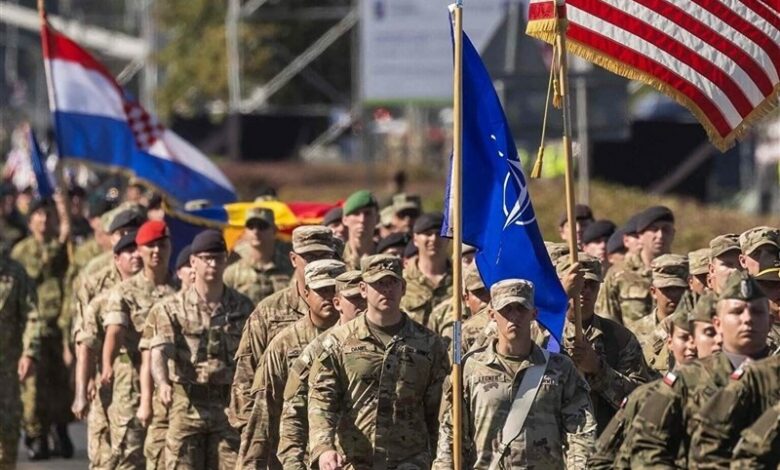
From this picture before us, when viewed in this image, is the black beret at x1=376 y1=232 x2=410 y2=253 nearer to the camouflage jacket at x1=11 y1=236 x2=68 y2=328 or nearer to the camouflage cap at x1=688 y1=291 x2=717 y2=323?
the camouflage jacket at x1=11 y1=236 x2=68 y2=328

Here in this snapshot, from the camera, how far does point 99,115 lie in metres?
22.1

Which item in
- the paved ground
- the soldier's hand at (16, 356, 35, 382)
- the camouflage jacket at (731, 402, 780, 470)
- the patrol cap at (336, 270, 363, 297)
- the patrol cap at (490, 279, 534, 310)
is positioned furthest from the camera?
the paved ground

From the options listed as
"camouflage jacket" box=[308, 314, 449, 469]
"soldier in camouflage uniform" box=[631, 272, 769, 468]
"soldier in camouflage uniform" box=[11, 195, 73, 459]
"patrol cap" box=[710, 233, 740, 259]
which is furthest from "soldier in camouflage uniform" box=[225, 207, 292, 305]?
"soldier in camouflage uniform" box=[631, 272, 769, 468]

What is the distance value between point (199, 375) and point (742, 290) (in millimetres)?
6133

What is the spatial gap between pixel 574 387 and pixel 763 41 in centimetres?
289

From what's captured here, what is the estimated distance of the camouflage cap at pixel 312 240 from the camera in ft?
46.5

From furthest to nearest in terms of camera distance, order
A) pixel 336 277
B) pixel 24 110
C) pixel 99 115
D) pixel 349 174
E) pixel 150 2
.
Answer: pixel 24 110 → pixel 150 2 → pixel 349 174 → pixel 99 115 → pixel 336 277

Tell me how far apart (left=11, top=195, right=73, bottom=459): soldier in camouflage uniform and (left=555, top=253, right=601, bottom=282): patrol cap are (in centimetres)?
850

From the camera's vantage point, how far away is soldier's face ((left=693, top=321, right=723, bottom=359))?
392 inches

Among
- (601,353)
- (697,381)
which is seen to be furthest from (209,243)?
(697,381)

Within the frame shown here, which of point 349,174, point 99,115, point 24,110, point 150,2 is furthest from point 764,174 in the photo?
point 24,110

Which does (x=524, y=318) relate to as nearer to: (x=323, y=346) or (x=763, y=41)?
(x=323, y=346)

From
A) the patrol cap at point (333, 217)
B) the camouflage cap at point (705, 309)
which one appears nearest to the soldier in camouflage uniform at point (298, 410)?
the camouflage cap at point (705, 309)

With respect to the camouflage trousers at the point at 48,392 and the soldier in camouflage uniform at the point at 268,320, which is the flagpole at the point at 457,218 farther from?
the camouflage trousers at the point at 48,392
